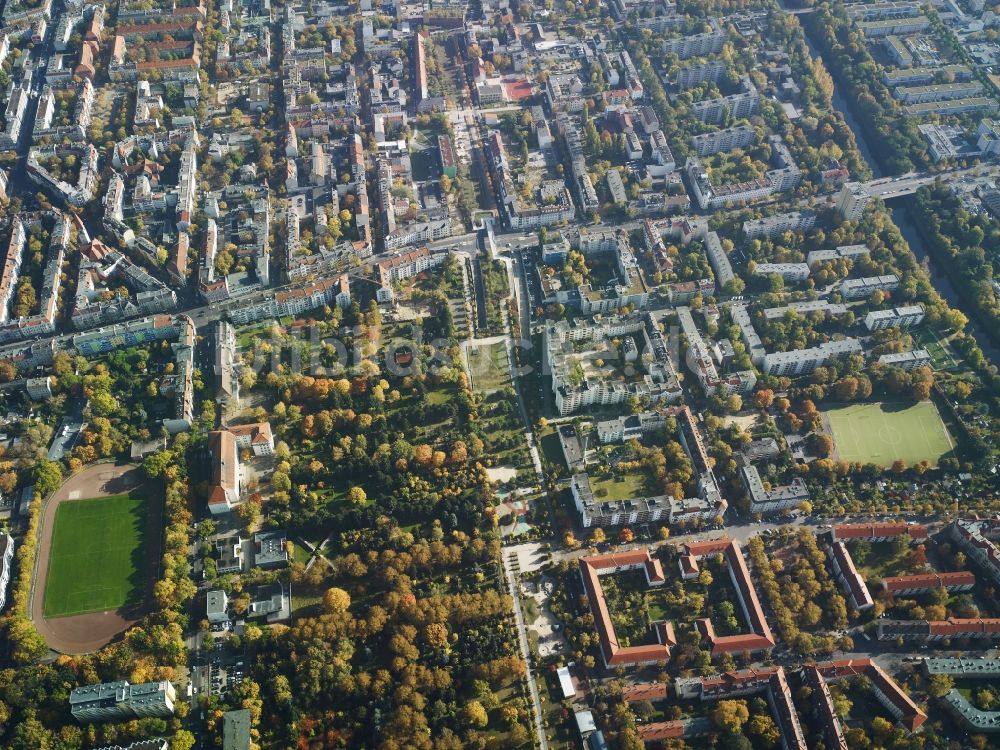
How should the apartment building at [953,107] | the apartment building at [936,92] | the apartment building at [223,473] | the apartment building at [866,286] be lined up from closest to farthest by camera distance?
1. the apartment building at [223,473]
2. the apartment building at [866,286]
3. the apartment building at [953,107]
4. the apartment building at [936,92]

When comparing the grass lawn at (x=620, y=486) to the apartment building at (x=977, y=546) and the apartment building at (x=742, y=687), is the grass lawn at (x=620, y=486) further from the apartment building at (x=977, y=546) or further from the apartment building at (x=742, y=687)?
the apartment building at (x=977, y=546)

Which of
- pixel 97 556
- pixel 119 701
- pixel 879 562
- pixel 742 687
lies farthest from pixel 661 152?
pixel 119 701

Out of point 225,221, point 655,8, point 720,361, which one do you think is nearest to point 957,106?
point 655,8

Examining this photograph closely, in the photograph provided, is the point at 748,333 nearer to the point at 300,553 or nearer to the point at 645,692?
the point at 645,692

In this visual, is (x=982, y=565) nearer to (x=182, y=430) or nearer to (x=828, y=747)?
(x=828, y=747)

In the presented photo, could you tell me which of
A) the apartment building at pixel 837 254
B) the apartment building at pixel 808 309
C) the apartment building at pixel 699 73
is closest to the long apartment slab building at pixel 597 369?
the apartment building at pixel 808 309

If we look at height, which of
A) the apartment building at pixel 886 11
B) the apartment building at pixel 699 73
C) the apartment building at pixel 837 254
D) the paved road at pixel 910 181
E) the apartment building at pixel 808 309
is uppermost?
the apartment building at pixel 886 11
